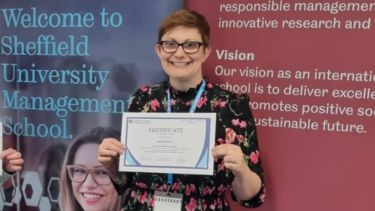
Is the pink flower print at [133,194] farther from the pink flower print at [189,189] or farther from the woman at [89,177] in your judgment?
the woman at [89,177]

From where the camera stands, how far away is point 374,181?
61.5 inches

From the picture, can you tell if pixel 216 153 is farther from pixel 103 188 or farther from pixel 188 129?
pixel 103 188

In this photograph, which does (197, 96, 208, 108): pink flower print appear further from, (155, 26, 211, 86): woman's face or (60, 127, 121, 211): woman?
(60, 127, 121, 211): woman

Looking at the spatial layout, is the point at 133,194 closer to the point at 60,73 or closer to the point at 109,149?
the point at 109,149

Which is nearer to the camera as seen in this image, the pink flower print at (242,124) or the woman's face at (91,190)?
the pink flower print at (242,124)

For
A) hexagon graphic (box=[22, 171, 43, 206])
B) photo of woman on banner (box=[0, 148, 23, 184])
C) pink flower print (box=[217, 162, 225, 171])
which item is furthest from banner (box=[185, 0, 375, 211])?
hexagon graphic (box=[22, 171, 43, 206])

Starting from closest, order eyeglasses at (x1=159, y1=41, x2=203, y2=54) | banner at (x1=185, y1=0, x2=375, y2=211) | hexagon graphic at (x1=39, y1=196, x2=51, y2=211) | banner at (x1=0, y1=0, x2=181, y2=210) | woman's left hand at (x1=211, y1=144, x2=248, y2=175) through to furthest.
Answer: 1. woman's left hand at (x1=211, y1=144, x2=248, y2=175)
2. eyeglasses at (x1=159, y1=41, x2=203, y2=54)
3. banner at (x1=185, y1=0, x2=375, y2=211)
4. banner at (x1=0, y1=0, x2=181, y2=210)
5. hexagon graphic at (x1=39, y1=196, x2=51, y2=211)

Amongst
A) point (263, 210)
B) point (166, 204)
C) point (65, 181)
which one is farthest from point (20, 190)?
point (263, 210)

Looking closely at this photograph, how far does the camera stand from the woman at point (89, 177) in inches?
74.9

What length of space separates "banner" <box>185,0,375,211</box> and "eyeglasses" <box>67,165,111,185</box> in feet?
1.85

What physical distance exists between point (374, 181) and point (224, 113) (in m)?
0.63

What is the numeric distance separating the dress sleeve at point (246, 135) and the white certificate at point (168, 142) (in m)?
0.09

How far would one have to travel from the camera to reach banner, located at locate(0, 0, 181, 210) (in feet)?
5.94

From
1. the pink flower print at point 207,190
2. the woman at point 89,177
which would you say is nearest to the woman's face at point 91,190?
the woman at point 89,177
